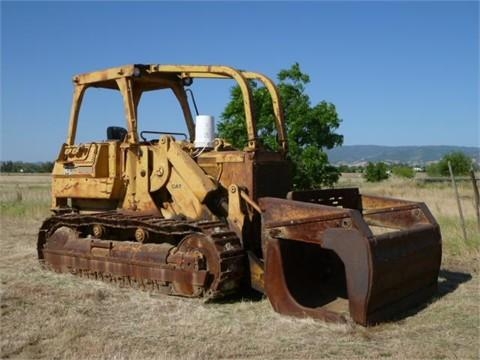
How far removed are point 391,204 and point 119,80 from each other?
157 inches

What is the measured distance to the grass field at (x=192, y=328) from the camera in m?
4.95

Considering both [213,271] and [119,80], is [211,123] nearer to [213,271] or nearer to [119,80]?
[119,80]

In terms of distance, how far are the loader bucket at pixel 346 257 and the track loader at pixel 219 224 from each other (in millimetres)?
12

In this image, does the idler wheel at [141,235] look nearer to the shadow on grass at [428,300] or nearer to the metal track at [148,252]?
the metal track at [148,252]

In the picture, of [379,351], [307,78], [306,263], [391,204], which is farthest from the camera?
[307,78]

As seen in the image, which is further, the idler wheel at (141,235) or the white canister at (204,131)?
the white canister at (204,131)

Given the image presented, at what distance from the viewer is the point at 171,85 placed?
A: 8898mm

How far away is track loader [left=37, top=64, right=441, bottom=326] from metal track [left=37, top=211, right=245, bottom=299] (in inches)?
0.6

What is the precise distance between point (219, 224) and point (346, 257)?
1.81 meters

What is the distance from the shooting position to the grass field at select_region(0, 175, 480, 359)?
16.3 feet

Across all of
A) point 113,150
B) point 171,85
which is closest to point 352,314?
point 113,150

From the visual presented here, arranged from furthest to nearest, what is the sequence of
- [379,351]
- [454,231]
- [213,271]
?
[454,231]
[213,271]
[379,351]

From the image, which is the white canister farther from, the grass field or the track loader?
the grass field

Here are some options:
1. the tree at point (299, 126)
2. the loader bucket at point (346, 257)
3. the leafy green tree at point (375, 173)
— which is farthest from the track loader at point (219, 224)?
the leafy green tree at point (375, 173)
